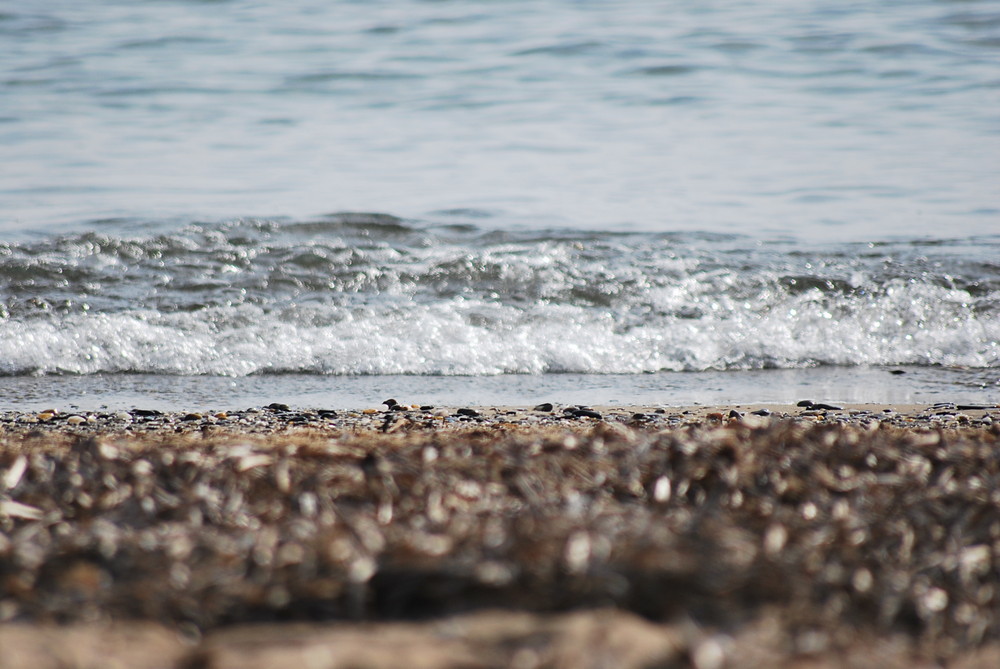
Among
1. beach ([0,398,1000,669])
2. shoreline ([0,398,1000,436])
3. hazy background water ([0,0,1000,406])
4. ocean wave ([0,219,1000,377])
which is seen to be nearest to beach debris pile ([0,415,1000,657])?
beach ([0,398,1000,669])

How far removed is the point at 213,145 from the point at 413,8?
5.47 metres

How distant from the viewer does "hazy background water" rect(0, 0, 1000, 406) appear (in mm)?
4832

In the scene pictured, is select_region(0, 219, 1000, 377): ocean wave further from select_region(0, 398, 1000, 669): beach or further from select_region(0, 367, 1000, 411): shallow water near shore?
select_region(0, 398, 1000, 669): beach

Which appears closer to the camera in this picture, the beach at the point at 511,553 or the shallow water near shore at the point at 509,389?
the beach at the point at 511,553

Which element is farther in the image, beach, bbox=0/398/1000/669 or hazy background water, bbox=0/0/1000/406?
hazy background water, bbox=0/0/1000/406

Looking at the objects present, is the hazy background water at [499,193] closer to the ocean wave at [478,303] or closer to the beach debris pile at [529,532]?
the ocean wave at [478,303]

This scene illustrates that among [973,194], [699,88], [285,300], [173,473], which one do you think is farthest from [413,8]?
[173,473]

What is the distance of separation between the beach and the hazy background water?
2205 millimetres

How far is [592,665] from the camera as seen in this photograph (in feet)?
3.66

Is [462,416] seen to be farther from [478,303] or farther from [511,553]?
[511,553]

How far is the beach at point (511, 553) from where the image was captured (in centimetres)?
121

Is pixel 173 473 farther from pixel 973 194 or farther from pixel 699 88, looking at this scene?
pixel 699 88

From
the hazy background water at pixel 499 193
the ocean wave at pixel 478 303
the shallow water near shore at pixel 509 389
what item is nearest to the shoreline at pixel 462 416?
the shallow water near shore at pixel 509 389

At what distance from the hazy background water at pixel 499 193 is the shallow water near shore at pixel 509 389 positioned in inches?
1.8
